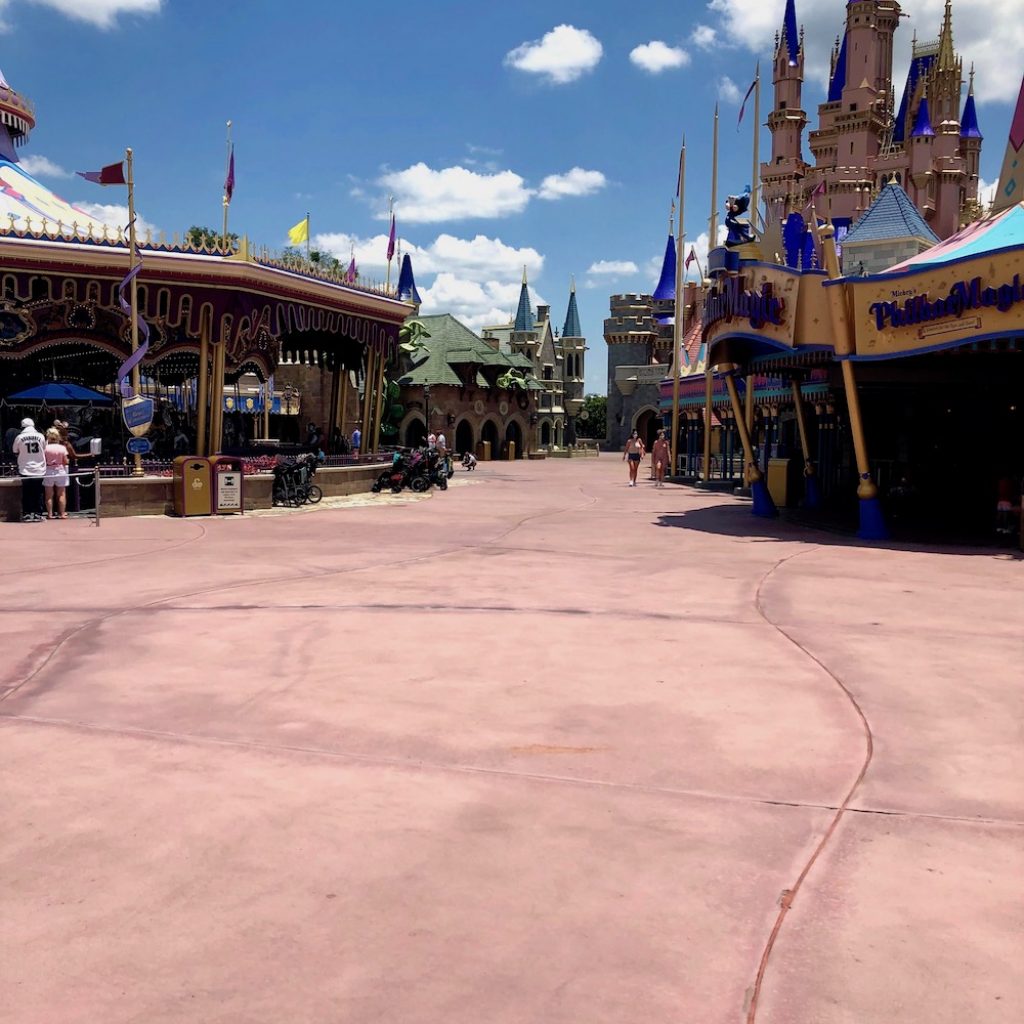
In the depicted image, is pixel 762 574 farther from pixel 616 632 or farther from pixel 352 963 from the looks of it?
pixel 352 963

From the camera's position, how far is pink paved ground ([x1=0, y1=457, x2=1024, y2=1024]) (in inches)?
126

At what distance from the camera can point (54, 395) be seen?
2705 cm

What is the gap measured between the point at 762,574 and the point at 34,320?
19979mm

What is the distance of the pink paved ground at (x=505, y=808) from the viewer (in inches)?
126

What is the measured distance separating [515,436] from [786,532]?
49.7 m

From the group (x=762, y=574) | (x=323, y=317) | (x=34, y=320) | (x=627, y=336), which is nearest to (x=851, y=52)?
(x=627, y=336)

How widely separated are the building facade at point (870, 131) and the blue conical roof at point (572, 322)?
21349 millimetres

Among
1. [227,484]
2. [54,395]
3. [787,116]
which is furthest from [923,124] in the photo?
[227,484]

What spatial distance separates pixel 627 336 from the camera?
86625 millimetres

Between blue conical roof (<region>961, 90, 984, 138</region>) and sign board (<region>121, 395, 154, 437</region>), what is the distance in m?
77.4

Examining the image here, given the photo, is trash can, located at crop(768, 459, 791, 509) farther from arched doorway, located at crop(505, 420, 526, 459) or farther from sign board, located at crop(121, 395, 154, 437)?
arched doorway, located at crop(505, 420, 526, 459)

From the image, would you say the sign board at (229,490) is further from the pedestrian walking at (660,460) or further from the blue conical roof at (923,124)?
the blue conical roof at (923,124)

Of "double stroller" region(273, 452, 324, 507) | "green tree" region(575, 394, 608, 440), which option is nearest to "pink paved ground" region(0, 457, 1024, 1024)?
"double stroller" region(273, 452, 324, 507)

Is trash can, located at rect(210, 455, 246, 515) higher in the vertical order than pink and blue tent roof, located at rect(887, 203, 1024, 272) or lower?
lower
